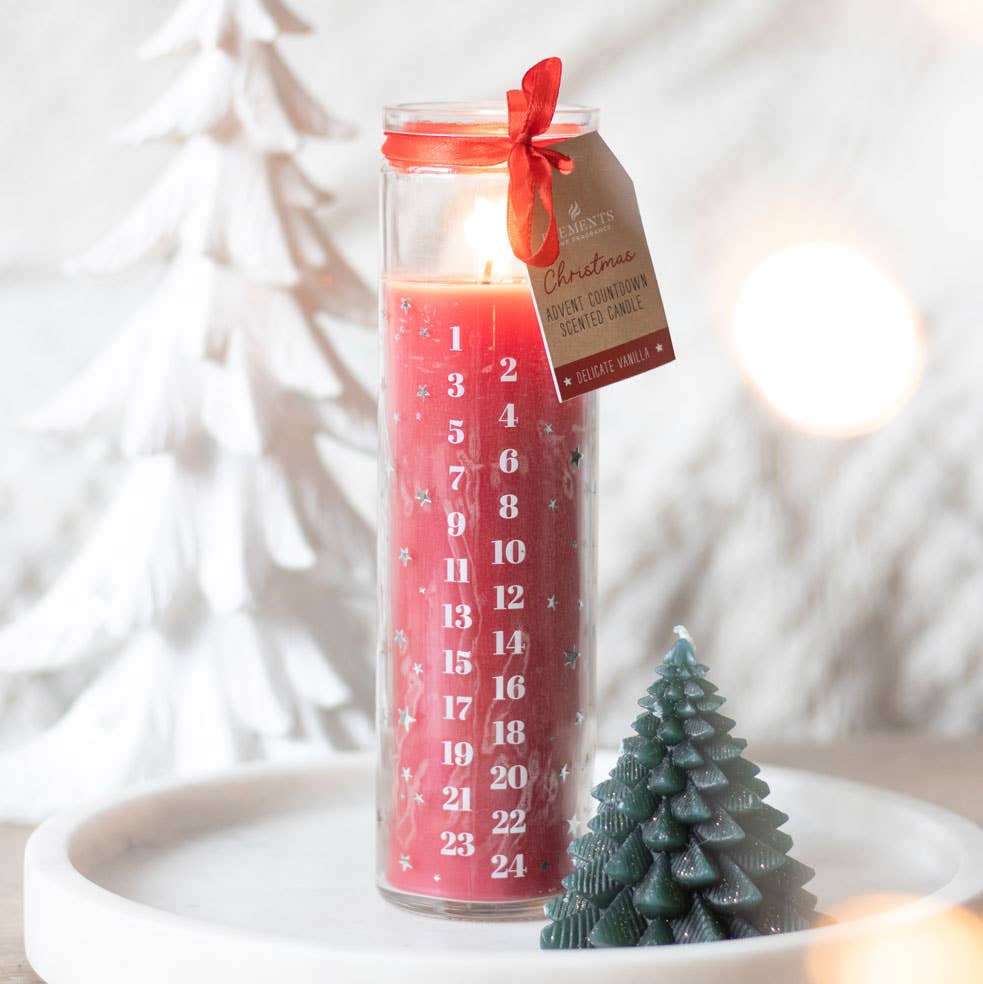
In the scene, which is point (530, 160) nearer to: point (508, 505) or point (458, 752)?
point (508, 505)

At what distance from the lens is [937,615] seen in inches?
49.1

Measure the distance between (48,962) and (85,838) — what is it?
11cm

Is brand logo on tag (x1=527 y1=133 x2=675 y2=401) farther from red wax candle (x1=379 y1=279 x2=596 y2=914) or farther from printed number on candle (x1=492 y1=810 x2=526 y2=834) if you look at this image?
printed number on candle (x1=492 y1=810 x2=526 y2=834)

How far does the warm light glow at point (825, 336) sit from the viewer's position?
1.24 metres

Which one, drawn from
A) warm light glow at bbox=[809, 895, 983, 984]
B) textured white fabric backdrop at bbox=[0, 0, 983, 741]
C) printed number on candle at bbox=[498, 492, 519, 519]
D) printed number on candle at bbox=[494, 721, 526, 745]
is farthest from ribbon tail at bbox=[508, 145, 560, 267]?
textured white fabric backdrop at bbox=[0, 0, 983, 741]

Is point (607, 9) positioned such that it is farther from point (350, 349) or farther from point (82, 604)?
point (82, 604)

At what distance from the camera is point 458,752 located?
71 centimetres

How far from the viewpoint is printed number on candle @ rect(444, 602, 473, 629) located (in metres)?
0.70

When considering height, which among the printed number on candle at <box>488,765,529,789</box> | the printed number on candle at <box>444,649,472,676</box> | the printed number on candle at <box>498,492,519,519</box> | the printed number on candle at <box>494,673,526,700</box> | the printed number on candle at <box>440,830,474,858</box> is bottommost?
the printed number on candle at <box>440,830,474,858</box>

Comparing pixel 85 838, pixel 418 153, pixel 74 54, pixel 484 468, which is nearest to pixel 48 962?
pixel 85 838

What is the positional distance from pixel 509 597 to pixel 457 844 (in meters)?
0.12

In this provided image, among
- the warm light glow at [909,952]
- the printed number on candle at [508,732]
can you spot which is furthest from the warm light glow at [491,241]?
the warm light glow at [909,952]

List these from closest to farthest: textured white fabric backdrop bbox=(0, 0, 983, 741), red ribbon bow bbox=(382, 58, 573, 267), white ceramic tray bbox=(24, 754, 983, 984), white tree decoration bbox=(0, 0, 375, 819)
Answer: white ceramic tray bbox=(24, 754, 983, 984) < red ribbon bow bbox=(382, 58, 573, 267) < white tree decoration bbox=(0, 0, 375, 819) < textured white fabric backdrop bbox=(0, 0, 983, 741)

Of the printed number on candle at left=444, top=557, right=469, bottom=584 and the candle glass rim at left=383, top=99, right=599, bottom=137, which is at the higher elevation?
the candle glass rim at left=383, top=99, right=599, bottom=137
